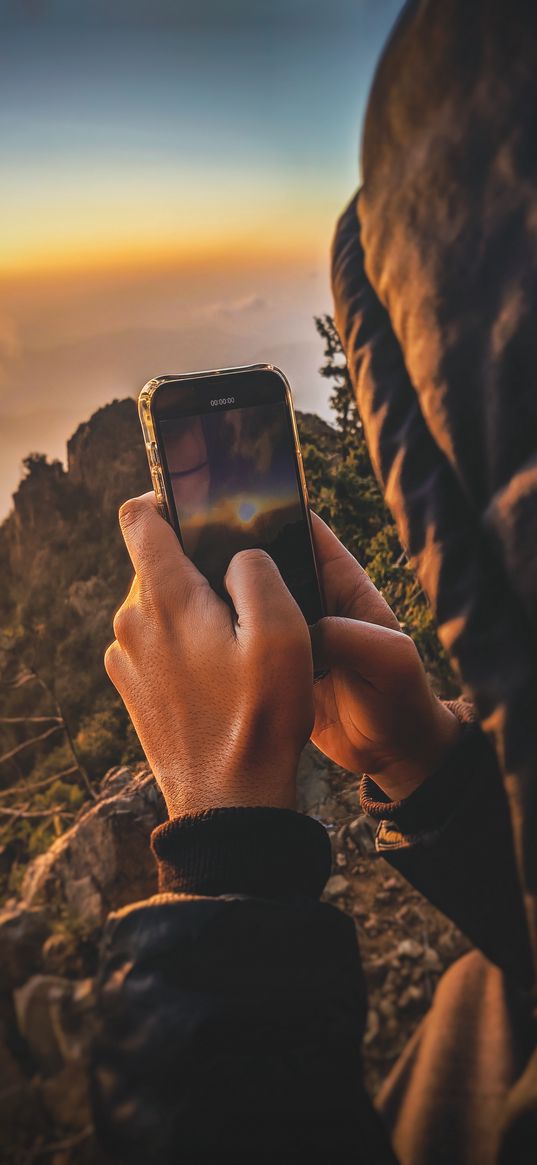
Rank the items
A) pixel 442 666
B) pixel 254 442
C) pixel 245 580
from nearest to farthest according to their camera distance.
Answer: pixel 245 580, pixel 254 442, pixel 442 666

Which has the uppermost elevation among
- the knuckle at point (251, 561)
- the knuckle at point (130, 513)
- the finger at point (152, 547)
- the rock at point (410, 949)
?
the knuckle at point (130, 513)

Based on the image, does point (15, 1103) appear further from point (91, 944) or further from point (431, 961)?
point (431, 961)

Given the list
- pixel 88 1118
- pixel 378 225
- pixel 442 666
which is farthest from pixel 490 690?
pixel 442 666

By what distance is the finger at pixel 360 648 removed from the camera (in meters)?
0.53

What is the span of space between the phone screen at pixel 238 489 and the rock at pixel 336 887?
0.52 meters

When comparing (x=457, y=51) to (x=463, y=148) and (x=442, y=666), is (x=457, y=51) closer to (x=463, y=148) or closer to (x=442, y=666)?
(x=463, y=148)

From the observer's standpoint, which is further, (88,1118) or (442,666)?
(442,666)

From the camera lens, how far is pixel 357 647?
53cm

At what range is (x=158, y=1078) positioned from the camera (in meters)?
0.34

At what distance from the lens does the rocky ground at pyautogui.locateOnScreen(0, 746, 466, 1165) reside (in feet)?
2.22

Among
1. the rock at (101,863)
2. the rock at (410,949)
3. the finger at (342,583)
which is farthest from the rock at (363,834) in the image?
the finger at (342,583)

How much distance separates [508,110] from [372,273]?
0.12 m

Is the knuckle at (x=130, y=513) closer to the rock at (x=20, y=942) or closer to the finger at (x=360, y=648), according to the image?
the finger at (x=360, y=648)

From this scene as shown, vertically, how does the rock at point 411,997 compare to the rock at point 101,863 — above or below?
below
